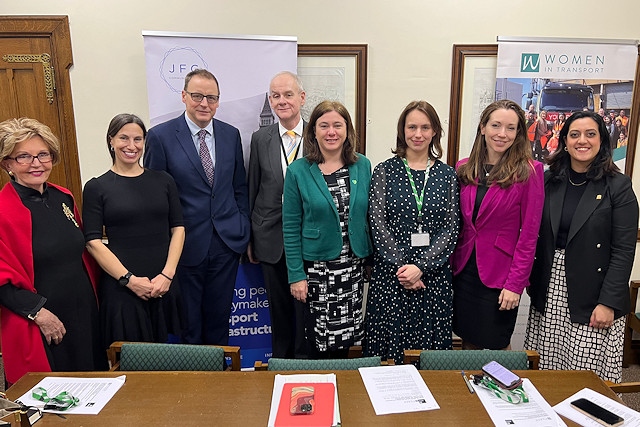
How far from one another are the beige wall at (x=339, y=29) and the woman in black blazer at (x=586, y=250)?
1.24 m

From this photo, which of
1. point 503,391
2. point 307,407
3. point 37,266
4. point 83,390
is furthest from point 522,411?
point 37,266

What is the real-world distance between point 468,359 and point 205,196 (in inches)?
61.2

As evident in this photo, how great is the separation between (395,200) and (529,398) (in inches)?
39.5

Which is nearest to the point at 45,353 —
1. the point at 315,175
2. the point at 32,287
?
the point at 32,287

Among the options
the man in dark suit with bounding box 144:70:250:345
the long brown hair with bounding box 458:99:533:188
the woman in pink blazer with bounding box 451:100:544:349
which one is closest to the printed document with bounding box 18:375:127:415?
the man in dark suit with bounding box 144:70:250:345

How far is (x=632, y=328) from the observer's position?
9.81 feet

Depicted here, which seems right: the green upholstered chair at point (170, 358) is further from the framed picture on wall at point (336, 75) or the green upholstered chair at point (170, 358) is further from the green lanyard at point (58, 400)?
the framed picture on wall at point (336, 75)

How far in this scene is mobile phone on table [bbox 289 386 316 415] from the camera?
1312mm

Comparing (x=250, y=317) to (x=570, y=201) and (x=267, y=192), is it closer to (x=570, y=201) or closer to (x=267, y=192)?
(x=267, y=192)

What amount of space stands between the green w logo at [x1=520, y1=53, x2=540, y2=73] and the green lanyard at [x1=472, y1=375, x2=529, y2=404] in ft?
7.52

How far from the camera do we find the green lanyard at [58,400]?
4.42 feet

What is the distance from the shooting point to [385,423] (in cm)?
128

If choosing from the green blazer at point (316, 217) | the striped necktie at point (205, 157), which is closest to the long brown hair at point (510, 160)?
the green blazer at point (316, 217)

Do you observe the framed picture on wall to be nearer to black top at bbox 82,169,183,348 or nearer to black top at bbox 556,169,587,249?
black top at bbox 82,169,183,348
